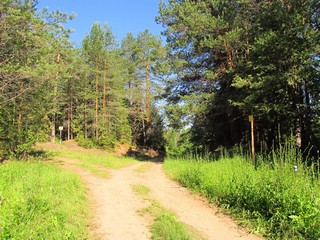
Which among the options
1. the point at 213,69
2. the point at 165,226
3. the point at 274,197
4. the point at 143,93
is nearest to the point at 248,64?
the point at 213,69

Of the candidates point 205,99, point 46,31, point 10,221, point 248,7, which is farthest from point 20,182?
point 248,7

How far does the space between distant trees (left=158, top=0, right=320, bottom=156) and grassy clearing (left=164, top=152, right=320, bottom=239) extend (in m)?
2.98

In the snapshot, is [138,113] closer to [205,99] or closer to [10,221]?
[205,99]

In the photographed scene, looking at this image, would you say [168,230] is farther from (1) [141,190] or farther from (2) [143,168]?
(2) [143,168]

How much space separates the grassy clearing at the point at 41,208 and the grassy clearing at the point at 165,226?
1277mm

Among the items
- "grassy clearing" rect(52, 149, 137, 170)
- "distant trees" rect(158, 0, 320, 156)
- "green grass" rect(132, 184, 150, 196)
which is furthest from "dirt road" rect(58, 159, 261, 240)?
"grassy clearing" rect(52, 149, 137, 170)

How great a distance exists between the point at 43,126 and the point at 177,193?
9.98 metres

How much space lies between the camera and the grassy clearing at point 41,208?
4.25 m

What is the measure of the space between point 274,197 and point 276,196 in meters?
0.07

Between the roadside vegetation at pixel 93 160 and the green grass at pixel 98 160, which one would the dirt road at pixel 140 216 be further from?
the green grass at pixel 98 160

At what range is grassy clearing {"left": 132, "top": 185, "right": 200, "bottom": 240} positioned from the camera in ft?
15.3

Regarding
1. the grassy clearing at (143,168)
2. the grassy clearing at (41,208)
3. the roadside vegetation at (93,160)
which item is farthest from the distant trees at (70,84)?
the grassy clearing at (143,168)

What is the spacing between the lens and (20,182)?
776 centimetres

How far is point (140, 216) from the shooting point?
237 inches
